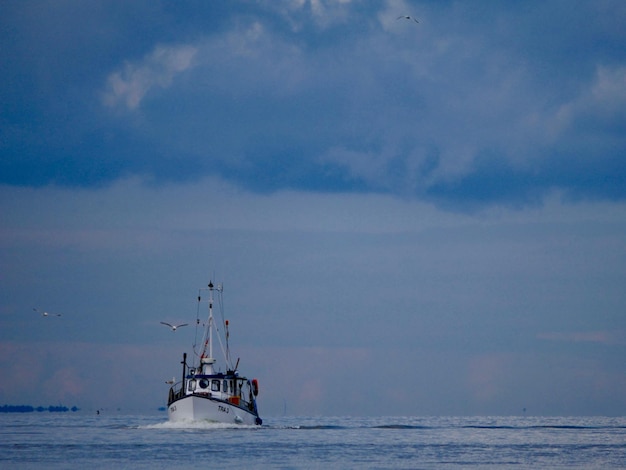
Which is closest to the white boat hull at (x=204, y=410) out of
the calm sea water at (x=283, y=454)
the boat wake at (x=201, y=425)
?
the boat wake at (x=201, y=425)

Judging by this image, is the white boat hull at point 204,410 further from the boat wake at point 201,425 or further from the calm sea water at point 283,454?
the calm sea water at point 283,454

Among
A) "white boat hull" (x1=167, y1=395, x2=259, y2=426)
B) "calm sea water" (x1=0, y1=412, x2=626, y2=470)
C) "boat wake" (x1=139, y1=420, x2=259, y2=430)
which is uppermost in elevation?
"white boat hull" (x1=167, y1=395, x2=259, y2=426)

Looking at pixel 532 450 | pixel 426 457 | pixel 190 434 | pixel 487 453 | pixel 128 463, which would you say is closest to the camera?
pixel 128 463

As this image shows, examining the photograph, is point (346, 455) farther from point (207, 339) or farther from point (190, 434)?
point (207, 339)

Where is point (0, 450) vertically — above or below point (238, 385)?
below

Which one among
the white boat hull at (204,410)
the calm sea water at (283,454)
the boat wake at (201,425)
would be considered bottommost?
the calm sea water at (283,454)

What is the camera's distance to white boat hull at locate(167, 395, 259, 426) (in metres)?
97.7

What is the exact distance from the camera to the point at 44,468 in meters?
57.8

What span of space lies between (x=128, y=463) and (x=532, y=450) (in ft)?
125

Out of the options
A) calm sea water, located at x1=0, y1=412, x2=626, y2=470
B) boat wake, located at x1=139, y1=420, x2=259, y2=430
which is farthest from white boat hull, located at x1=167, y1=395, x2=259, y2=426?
calm sea water, located at x1=0, y1=412, x2=626, y2=470

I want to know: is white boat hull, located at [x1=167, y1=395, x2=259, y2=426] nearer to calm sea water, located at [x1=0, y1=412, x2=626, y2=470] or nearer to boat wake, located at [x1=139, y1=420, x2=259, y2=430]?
boat wake, located at [x1=139, y1=420, x2=259, y2=430]

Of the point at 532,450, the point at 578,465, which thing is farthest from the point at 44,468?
the point at 532,450

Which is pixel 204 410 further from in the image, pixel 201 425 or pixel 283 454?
pixel 283 454

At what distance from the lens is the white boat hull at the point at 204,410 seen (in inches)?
3846
